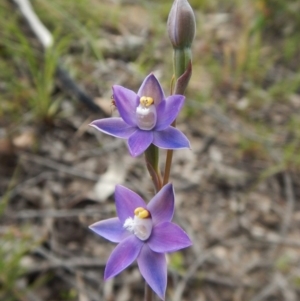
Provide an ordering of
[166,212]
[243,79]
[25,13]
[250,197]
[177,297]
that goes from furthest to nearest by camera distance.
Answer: [243,79]
[25,13]
[250,197]
[177,297]
[166,212]

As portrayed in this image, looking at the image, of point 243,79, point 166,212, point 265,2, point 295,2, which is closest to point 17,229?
point 166,212

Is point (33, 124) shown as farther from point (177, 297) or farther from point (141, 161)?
point (177, 297)

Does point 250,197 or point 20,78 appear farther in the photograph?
point 20,78

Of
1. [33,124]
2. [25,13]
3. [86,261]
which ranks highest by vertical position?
[25,13]

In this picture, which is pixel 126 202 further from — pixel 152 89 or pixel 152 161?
pixel 152 89

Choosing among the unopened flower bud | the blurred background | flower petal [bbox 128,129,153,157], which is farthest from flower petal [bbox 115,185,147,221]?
the blurred background

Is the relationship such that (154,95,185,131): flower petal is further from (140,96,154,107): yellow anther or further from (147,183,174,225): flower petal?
(147,183,174,225): flower petal

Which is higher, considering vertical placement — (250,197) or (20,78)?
(20,78)

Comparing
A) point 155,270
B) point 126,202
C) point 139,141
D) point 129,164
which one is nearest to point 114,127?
point 139,141
